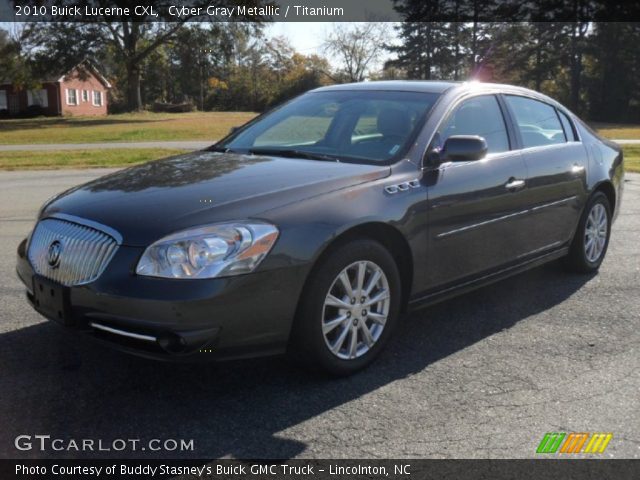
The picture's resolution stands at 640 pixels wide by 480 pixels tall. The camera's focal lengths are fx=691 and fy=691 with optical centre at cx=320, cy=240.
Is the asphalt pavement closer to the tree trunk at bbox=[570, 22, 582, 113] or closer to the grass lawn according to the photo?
the grass lawn

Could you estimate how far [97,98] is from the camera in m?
68.2

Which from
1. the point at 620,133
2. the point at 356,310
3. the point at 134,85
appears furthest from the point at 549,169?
the point at 134,85

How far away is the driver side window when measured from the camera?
4.60m

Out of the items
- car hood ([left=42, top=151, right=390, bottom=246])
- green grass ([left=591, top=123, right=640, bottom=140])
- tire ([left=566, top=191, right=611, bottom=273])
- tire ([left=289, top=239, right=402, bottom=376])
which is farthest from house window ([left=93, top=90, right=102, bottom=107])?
tire ([left=289, top=239, right=402, bottom=376])

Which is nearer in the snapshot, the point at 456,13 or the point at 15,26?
the point at 15,26

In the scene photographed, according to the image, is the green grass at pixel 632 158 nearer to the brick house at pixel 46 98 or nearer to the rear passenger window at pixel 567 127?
the rear passenger window at pixel 567 127

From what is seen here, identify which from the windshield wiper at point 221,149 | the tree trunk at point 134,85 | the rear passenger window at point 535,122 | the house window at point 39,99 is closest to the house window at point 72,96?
the house window at point 39,99

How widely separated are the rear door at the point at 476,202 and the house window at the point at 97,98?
6770cm

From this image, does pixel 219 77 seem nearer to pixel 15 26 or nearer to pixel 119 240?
pixel 15 26

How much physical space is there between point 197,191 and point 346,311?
3.36ft

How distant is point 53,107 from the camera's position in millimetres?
60000

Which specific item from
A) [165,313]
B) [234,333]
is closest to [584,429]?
[234,333]

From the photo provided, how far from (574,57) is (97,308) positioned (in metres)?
63.7

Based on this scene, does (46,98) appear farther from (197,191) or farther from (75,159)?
(197,191)
